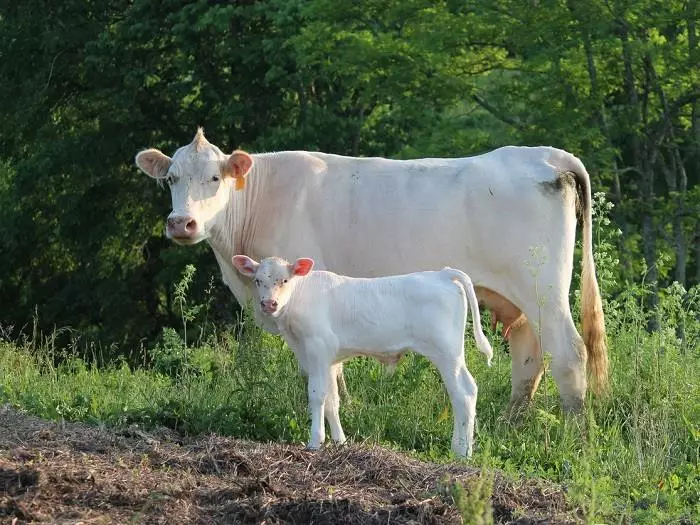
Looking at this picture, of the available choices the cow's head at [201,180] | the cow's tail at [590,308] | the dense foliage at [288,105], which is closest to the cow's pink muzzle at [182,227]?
the cow's head at [201,180]

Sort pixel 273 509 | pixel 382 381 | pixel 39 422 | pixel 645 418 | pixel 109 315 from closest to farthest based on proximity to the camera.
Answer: pixel 273 509, pixel 39 422, pixel 645 418, pixel 382 381, pixel 109 315

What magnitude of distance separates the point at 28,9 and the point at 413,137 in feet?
30.8

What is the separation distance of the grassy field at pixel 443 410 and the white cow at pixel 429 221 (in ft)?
1.34

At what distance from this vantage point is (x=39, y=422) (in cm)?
787

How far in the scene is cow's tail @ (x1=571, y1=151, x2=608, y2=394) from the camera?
30.6 feet

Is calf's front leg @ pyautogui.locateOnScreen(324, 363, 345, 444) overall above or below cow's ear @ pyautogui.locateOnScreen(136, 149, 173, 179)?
below

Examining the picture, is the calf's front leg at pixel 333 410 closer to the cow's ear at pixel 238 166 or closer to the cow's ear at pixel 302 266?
the cow's ear at pixel 302 266

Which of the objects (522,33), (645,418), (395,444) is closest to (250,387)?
(395,444)

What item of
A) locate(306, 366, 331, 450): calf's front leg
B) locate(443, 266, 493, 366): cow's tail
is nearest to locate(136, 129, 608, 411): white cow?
locate(443, 266, 493, 366): cow's tail

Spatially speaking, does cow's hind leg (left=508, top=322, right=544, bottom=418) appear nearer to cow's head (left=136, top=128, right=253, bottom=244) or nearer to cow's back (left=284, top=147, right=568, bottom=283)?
cow's back (left=284, top=147, right=568, bottom=283)

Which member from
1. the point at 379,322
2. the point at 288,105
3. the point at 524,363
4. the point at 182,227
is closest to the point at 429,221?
the point at 524,363

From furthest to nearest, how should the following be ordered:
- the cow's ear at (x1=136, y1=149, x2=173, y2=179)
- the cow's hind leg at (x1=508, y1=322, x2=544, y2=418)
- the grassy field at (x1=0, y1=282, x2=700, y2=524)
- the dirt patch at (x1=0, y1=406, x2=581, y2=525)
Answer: the cow's hind leg at (x1=508, y1=322, x2=544, y2=418), the cow's ear at (x1=136, y1=149, x2=173, y2=179), the grassy field at (x1=0, y1=282, x2=700, y2=524), the dirt patch at (x1=0, y1=406, x2=581, y2=525)

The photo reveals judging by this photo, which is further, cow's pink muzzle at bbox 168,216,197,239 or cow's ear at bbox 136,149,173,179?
cow's ear at bbox 136,149,173,179

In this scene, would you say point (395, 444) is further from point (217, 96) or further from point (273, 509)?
point (217, 96)
